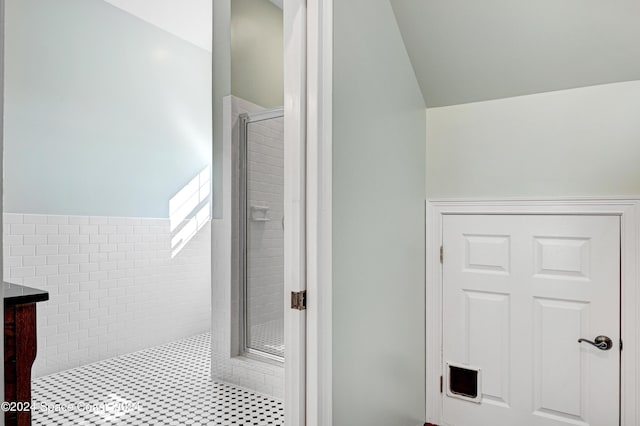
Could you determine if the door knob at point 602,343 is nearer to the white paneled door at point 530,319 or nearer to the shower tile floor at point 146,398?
the white paneled door at point 530,319

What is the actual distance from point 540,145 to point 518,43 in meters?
0.49

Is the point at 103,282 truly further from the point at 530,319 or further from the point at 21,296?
the point at 530,319

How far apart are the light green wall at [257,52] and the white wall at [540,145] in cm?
142

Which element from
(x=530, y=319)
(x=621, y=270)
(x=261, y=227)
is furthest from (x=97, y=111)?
(x=621, y=270)

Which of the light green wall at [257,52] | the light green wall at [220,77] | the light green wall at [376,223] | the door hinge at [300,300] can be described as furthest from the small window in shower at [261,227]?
the door hinge at [300,300]

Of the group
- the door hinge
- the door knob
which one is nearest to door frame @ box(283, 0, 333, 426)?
the door hinge

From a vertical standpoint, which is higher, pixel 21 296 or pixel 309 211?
pixel 309 211

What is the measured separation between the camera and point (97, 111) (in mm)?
3160

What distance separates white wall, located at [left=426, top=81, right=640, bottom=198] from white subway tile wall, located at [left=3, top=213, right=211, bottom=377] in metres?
2.52

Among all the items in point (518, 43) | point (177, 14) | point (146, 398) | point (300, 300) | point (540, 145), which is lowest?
point (146, 398)

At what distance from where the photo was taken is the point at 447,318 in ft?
7.11

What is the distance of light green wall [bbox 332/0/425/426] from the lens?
144 cm

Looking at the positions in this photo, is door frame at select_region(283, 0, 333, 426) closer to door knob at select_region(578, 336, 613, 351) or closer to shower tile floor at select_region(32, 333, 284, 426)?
shower tile floor at select_region(32, 333, 284, 426)

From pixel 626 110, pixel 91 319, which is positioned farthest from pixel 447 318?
pixel 91 319
